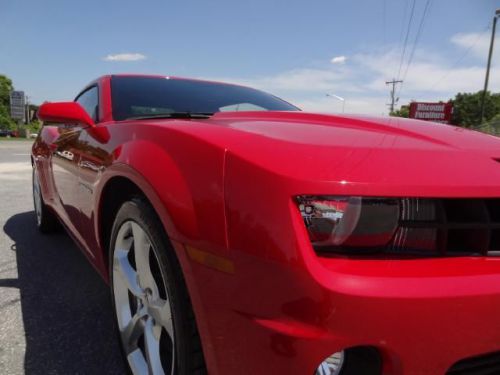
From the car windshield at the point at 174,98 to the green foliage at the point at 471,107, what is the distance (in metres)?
74.9

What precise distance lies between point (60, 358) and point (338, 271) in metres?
1.58

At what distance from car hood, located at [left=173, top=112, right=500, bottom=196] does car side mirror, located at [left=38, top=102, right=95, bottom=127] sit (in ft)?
3.76

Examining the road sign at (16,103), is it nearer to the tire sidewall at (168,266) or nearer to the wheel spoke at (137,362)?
the wheel spoke at (137,362)

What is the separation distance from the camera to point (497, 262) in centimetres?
111

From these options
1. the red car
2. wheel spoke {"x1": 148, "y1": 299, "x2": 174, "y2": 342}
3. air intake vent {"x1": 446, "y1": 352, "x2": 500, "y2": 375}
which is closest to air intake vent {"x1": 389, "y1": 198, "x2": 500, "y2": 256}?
the red car

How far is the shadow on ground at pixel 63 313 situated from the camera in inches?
76.3

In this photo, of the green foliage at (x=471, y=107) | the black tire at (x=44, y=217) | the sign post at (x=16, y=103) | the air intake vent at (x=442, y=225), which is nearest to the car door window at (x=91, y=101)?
the black tire at (x=44, y=217)

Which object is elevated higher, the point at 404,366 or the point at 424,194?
the point at 424,194

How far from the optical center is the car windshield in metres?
2.48

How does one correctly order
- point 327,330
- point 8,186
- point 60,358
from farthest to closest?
point 8,186 < point 60,358 < point 327,330

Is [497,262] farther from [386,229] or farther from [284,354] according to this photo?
[284,354]

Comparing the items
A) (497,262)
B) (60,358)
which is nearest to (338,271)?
(497,262)

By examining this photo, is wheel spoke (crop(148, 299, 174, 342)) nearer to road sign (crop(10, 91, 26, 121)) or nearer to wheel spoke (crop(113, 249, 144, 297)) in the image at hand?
wheel spoke (crop(113, 249, 144, 297))

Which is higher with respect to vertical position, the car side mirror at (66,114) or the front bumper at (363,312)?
the car side mirror at (66,114)
